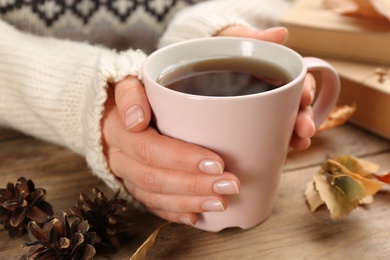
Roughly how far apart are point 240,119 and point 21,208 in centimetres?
25

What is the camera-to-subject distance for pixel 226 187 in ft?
1.42

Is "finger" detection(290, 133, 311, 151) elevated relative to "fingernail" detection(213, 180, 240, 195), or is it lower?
lower

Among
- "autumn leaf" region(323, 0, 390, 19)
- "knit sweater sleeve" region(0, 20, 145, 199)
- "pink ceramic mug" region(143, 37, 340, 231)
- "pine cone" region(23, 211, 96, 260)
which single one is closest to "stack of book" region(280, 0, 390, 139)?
"autumn leaf" region(323, 0, 390, 19)

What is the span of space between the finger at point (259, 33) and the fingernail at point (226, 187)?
21cm

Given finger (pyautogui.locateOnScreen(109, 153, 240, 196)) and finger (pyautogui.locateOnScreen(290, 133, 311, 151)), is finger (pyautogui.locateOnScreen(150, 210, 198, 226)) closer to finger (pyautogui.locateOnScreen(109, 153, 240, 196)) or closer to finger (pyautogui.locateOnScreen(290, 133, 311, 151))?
finger (pyautogui.locateOnScreen(109, 153, 240, 196))

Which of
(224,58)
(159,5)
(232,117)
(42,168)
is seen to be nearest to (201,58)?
(224,58)

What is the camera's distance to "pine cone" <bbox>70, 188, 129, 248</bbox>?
1.49ft

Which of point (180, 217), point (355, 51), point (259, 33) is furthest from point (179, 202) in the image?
point (355, 51)

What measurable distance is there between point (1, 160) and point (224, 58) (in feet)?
1.05

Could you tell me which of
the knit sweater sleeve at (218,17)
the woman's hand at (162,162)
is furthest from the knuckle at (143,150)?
the knit sweater sleeve at (218,17)

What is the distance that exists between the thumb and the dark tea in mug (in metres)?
0.03

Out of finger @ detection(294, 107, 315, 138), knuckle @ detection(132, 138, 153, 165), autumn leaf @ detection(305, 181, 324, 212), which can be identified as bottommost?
autumn leaf @ detection(305, 181, 324, 212)

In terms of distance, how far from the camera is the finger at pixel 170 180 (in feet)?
1.42

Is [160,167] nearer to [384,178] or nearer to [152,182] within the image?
[152,182]
